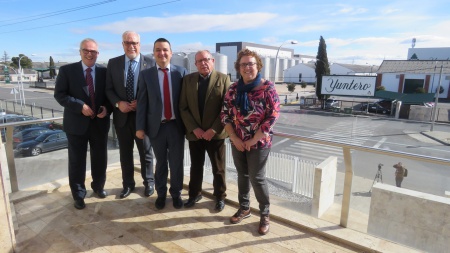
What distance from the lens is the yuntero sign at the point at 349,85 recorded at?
23969mm

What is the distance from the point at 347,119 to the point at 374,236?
81.0 ft

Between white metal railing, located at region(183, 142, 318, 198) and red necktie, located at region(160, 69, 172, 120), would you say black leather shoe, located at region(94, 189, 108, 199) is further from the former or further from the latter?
white metal railing, located at region(183, 142, 318, 198)

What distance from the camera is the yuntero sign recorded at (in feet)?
78.6

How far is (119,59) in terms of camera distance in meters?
2.65

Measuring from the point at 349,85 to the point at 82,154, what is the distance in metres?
25.5

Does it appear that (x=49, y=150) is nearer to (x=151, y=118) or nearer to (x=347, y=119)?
(x=151, y=118)

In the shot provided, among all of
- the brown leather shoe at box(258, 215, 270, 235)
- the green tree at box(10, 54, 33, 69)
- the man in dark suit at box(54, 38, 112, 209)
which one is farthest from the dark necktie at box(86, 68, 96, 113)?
the green tree at box(10, 54, 33, 69)

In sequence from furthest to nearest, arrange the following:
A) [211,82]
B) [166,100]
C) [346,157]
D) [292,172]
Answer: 1. [292,172]
2. [166,100]
3. [211,82]
4. [346,157]

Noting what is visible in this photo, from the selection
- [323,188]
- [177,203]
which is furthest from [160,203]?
[323,188]

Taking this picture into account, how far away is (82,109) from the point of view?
2.48 m

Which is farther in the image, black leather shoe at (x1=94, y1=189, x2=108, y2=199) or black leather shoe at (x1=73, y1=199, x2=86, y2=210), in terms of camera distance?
black leather shoe at (x1=94, y1=189, x2=108, y2=199)

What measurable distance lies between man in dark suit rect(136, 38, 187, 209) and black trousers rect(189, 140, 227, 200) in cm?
14

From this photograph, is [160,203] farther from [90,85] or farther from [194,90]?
[90,85]

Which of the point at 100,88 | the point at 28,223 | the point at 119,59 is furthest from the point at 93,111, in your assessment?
the point at 28,223
